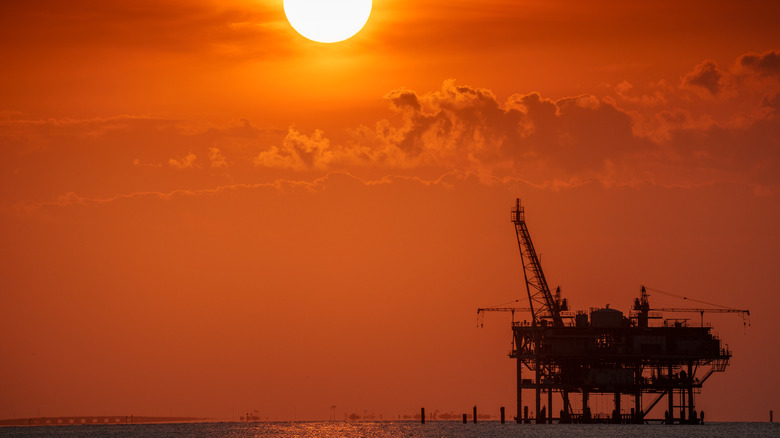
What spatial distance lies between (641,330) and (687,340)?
6.85 metres

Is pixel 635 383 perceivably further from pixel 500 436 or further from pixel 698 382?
pixel 500 436

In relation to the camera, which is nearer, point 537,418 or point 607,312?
point 607,312

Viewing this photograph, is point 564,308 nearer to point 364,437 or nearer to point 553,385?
point 553,385

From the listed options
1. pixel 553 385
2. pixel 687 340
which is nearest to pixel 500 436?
pixel 553 385

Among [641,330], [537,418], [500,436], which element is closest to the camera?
[500,436]

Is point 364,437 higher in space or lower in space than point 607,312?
lower

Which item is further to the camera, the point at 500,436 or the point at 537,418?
the point at 537,418

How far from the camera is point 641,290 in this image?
18812 centimetres

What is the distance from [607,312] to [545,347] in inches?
382

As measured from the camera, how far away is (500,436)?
550ft

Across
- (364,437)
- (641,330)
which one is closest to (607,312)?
(641,330)

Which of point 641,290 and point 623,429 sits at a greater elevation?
point 641,290

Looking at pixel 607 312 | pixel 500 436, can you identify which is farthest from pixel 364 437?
pixel 607 312

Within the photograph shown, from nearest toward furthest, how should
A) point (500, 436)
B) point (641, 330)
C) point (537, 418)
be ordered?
point (500, 436) < point (641, 330) < point (537, 418)
